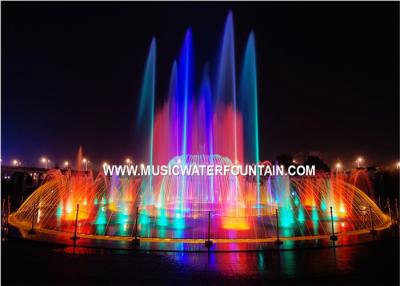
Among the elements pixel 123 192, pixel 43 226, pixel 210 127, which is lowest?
pixel 43 226

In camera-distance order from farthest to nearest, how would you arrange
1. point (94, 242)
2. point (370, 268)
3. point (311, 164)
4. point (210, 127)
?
point (311, 164), point (210, 127), point (94, 242), point (370, 268)

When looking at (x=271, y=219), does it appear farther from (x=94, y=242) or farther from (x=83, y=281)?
(x=83, y=281)

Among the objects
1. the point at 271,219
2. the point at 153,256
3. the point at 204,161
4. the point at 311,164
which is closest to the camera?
the point at 153,256

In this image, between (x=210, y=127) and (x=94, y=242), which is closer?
(x=94, y=242)

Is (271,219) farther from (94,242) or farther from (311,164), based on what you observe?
(311,164)

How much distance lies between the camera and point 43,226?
14422 millimetres

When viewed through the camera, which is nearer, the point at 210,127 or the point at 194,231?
→ the point at 194,231

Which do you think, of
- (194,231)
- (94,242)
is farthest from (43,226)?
(194,231)

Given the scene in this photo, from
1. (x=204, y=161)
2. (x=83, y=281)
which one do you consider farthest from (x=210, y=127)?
(x=83, y=281)

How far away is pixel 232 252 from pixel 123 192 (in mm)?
28930

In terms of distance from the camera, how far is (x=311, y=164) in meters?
86.4

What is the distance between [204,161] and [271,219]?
28.0ft

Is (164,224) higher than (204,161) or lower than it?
lower

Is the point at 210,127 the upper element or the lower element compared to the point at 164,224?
upper
